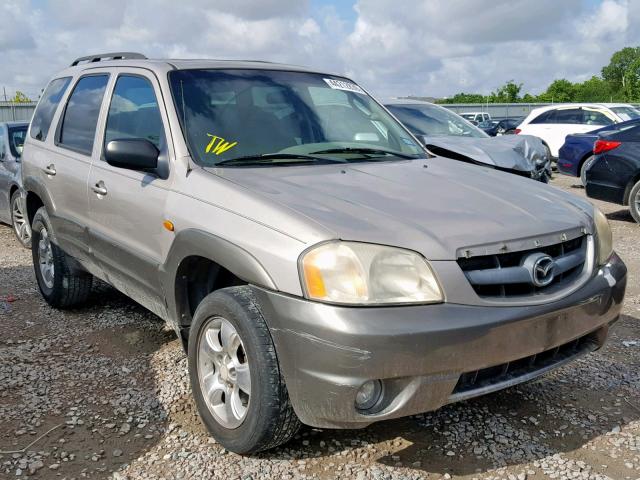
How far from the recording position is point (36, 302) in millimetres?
5598

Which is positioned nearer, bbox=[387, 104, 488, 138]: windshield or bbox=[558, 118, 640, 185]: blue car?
bbox=[387, 104, 488, 138]: windshield

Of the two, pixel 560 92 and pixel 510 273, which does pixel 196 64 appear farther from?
pixel 560 92

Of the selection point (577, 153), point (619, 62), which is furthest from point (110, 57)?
point (619, 62)

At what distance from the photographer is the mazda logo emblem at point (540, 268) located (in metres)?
2.79

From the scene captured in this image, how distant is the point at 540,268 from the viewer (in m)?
2.80

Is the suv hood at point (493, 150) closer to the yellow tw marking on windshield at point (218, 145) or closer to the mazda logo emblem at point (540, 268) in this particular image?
the yellow tw marking on windshield at point (218, 145)

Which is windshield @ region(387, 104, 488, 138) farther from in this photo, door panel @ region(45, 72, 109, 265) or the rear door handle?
the rear door handle

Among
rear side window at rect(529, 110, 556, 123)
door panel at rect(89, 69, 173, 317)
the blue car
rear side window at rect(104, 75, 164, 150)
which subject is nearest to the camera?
door panel at rect(89, 69, 173, 317)

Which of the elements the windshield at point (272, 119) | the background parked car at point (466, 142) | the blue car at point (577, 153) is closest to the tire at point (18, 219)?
the background parked car at point (466, 142)

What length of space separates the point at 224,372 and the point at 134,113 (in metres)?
1.76

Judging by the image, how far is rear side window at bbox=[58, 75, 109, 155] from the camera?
442cm

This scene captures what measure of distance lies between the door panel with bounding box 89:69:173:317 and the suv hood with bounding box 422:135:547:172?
4243 mm

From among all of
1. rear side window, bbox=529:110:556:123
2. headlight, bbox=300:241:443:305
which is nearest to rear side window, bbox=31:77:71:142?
headlight, bbox=300:241:443:305

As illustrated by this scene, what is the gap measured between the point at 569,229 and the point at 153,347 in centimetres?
276
